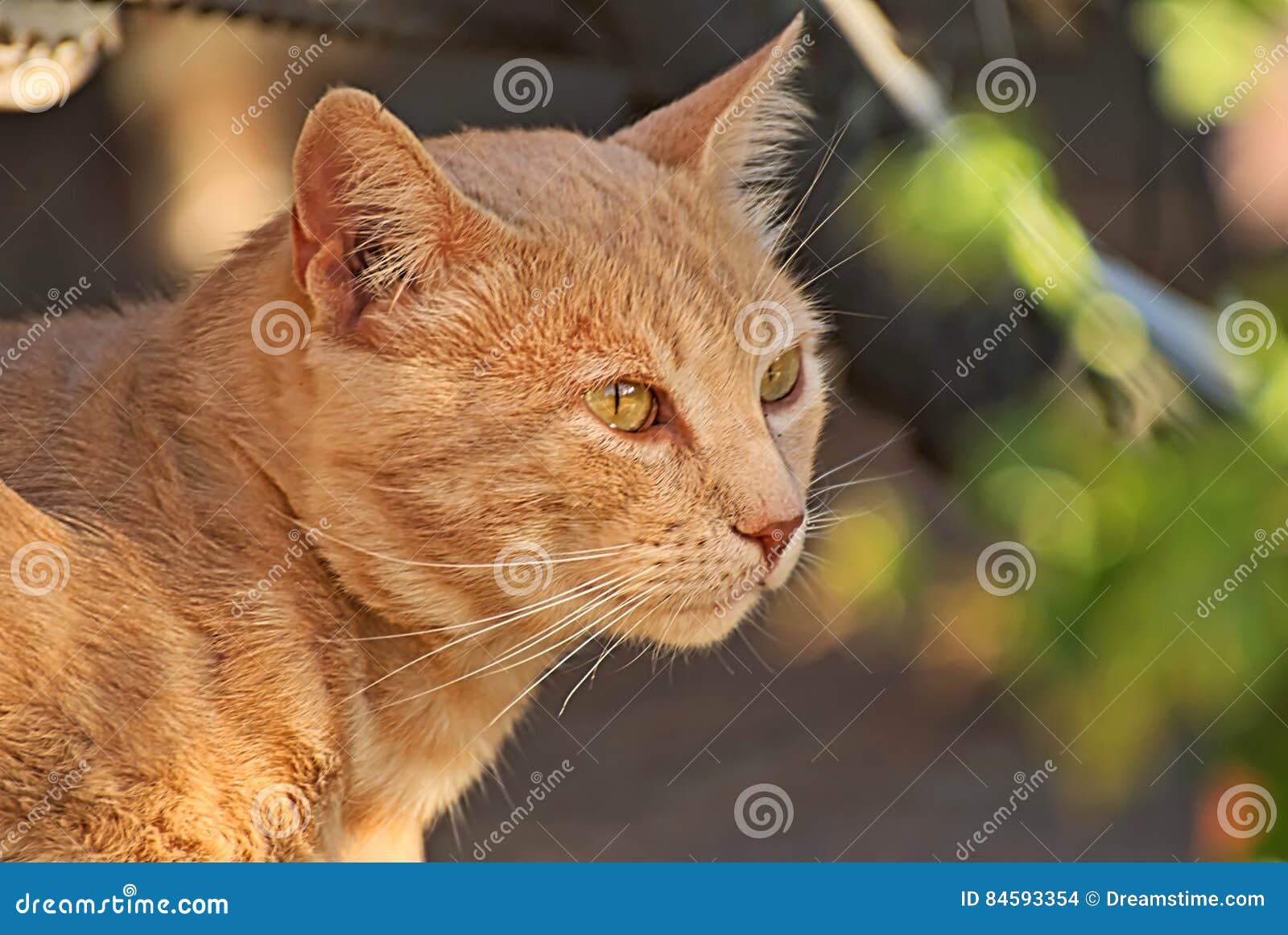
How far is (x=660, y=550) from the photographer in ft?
4.10

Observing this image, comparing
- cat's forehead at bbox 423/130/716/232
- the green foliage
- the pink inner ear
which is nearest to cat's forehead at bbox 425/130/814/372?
cat's forehead at bbox 423/130/716/232

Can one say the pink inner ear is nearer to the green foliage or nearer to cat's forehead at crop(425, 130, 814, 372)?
cat's forehead at crop(425, 130, 814, 372)

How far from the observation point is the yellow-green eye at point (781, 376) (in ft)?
4.78

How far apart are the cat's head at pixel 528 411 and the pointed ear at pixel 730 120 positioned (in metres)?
0.16

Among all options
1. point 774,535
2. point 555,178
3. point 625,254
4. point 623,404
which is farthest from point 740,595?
point 555,178

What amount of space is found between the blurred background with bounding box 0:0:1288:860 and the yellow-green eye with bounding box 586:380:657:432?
0.38 meters

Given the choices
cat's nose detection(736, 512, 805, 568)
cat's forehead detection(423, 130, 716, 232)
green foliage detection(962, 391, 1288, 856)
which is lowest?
cat's nose detection(736, 512, 805, 568)

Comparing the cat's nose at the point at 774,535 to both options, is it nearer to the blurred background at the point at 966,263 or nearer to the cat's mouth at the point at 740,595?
the cat's mouth at the point at 740,595

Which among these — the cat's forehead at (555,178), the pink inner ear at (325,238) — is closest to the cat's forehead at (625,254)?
the cat's forehead at (555,178)

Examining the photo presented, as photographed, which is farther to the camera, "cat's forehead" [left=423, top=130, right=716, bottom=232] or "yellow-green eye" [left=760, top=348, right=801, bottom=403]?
"yellow-green eye" [left=760, top=348, right=801, bottom=403]

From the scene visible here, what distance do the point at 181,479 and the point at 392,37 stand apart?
1.34 meters

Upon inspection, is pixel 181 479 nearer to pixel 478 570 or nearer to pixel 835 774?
pixel 478 570

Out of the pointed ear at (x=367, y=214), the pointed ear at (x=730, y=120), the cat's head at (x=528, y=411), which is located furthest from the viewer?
the pointed ear at (x=730, y=120)

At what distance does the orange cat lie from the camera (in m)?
1.14
